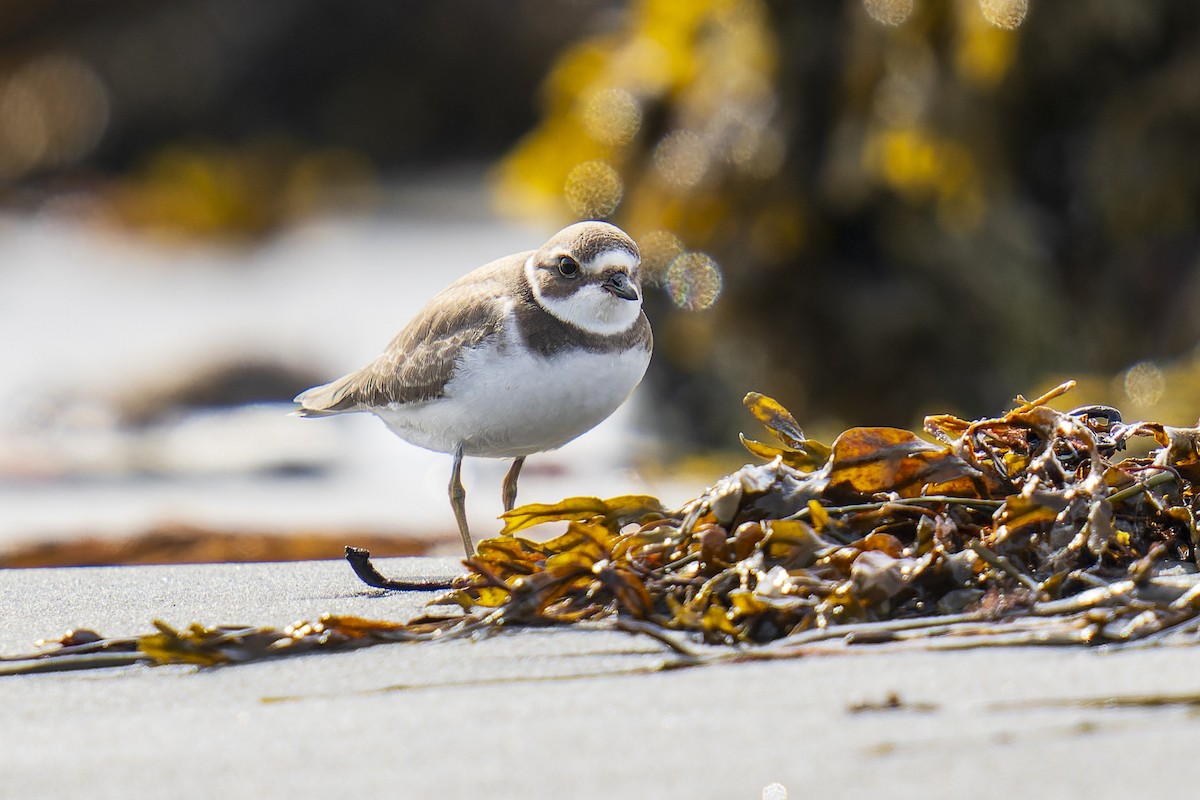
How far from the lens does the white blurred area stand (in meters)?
5.63

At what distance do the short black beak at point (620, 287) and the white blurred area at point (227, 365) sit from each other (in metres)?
1.16

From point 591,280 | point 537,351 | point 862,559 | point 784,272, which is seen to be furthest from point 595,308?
point 784,272

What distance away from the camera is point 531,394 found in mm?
3336

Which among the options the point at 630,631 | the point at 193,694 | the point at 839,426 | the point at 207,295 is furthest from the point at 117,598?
the point at 207,295

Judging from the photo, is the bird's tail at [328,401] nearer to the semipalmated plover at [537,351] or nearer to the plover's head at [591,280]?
the semipalmated plover at [537,351]

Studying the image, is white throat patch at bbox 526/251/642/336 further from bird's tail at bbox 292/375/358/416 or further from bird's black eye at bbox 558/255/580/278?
bird's tail at bbox 292/375/358/416

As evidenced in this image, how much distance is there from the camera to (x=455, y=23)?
1806 centimetres

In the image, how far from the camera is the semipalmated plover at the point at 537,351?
11.0 ft

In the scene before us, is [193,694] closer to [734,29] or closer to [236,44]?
[734,29]

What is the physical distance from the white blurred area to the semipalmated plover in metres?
0.81

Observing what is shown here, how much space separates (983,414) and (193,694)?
5.28 meters

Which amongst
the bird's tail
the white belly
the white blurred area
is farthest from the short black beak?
the white blurred area

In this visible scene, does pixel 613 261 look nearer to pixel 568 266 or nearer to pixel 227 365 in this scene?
pixel 568 266

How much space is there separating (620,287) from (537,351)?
26cm
